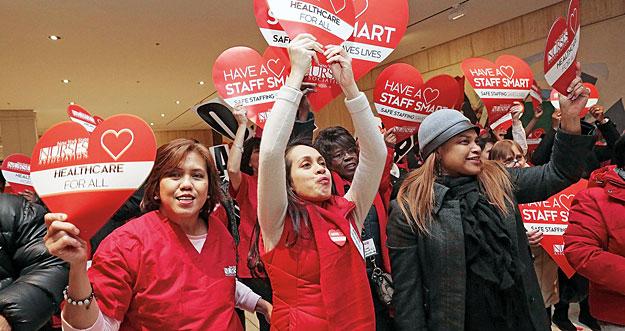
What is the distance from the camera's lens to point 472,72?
10.3 ft

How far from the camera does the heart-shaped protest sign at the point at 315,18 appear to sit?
1.58m

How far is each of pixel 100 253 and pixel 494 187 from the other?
4.43ft

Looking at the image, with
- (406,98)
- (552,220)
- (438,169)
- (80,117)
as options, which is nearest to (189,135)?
(80,117)

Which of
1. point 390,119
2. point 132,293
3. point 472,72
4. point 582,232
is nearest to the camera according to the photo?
point 132,293

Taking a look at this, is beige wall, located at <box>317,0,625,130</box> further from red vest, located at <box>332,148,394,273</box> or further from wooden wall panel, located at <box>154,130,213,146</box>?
wooden wall panel, located at <box>154,130,213,146</box>

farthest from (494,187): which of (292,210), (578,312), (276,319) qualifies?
(578,312)

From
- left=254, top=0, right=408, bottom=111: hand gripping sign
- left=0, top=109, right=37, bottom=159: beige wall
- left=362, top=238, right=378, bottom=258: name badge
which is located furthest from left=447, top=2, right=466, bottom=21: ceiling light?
left=0, top=109, right=37, bottom=159: beige wall

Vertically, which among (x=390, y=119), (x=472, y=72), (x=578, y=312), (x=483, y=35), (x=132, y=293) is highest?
(x=483, y=35)

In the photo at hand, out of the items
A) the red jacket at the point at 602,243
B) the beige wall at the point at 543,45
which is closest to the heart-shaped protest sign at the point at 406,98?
the red jacket at the point at 602,243

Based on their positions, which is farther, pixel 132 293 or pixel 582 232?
pixel 582 232

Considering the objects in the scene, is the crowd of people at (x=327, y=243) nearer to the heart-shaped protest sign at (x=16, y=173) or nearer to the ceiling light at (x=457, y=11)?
the heart-shaped protest sign at (x=16, y=173)

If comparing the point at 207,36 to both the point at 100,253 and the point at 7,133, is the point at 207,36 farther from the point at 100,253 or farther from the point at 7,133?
the point at 7,133

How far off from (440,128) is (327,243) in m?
0.69

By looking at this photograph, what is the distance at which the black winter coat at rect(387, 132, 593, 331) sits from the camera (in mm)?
1596
